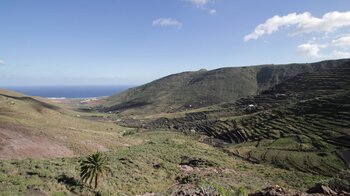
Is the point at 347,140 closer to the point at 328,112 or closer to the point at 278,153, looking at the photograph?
the point at 278,153

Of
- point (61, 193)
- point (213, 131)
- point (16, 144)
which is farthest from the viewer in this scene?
point (213, 131)

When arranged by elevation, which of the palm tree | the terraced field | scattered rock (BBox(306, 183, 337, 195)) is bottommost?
the terraced field

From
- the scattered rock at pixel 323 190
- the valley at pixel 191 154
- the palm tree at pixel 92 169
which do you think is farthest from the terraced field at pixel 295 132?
the palm tree at pixel 92 169

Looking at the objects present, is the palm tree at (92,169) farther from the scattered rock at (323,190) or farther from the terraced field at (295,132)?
the terraced field at (295,132)

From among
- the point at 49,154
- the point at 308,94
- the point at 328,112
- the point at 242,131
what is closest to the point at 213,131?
the point at 242,131

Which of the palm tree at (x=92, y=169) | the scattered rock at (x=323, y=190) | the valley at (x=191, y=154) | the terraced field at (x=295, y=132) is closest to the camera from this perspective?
the scattered rock at (x=323, y=190)

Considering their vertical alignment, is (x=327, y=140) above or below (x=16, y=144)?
below

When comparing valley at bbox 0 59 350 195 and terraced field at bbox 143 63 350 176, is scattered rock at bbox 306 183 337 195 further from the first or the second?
terraced field at bbox 143 63 350 176

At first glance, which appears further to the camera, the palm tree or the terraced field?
the terraced field

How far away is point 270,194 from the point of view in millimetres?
26156

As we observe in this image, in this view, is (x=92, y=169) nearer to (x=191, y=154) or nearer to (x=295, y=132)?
(x=191, y=154)

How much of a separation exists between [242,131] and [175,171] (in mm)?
76889

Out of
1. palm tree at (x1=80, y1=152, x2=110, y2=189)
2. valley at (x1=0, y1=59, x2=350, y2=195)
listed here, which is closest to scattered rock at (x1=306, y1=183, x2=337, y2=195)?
valley at (x1=0, y1=59, x2=350, y2=195)

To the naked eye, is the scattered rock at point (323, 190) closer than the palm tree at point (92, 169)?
Yes
